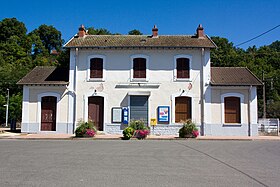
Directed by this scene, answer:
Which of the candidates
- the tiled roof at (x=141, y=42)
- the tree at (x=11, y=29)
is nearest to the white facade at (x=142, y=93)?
the tiled roof at (x=141, y=42)

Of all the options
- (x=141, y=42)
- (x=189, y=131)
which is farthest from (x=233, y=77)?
(x=141, y=42)

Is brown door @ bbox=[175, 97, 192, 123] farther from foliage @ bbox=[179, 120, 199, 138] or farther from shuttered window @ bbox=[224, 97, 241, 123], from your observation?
shuttered window @ bbox=[224, 97, 241, 123]

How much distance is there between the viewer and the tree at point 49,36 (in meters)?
67.6

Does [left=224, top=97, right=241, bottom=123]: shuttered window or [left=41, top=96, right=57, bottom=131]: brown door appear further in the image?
[left=41, top=96, right=57, bottom=131]: brown door

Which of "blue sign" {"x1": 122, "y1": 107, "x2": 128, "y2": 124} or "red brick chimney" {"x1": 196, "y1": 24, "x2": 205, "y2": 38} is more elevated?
"red brick chimney" {"x1": 196, "y1": 24, "x2": 205, "y2": 38}

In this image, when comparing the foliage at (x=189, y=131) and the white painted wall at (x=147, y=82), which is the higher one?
the white painted wall at (x=147, y=82)

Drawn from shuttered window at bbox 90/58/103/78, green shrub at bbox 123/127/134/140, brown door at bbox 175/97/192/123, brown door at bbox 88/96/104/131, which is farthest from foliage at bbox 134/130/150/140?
shuttered window at bbox 90/58/103/78

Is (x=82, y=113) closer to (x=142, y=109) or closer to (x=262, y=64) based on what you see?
(x=142, y=109)

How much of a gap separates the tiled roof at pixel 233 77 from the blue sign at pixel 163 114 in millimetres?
3858

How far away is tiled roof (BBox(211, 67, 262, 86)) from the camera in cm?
2141

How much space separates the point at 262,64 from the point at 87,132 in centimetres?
4202

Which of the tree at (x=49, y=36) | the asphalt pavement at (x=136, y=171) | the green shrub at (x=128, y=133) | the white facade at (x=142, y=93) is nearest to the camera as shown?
the asphalt pavement at (x=136, y=171)

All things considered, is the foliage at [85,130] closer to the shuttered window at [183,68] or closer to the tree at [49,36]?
the shuttered window at [183,68]

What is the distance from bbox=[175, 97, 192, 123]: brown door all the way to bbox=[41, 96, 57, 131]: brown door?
9.02 meters
